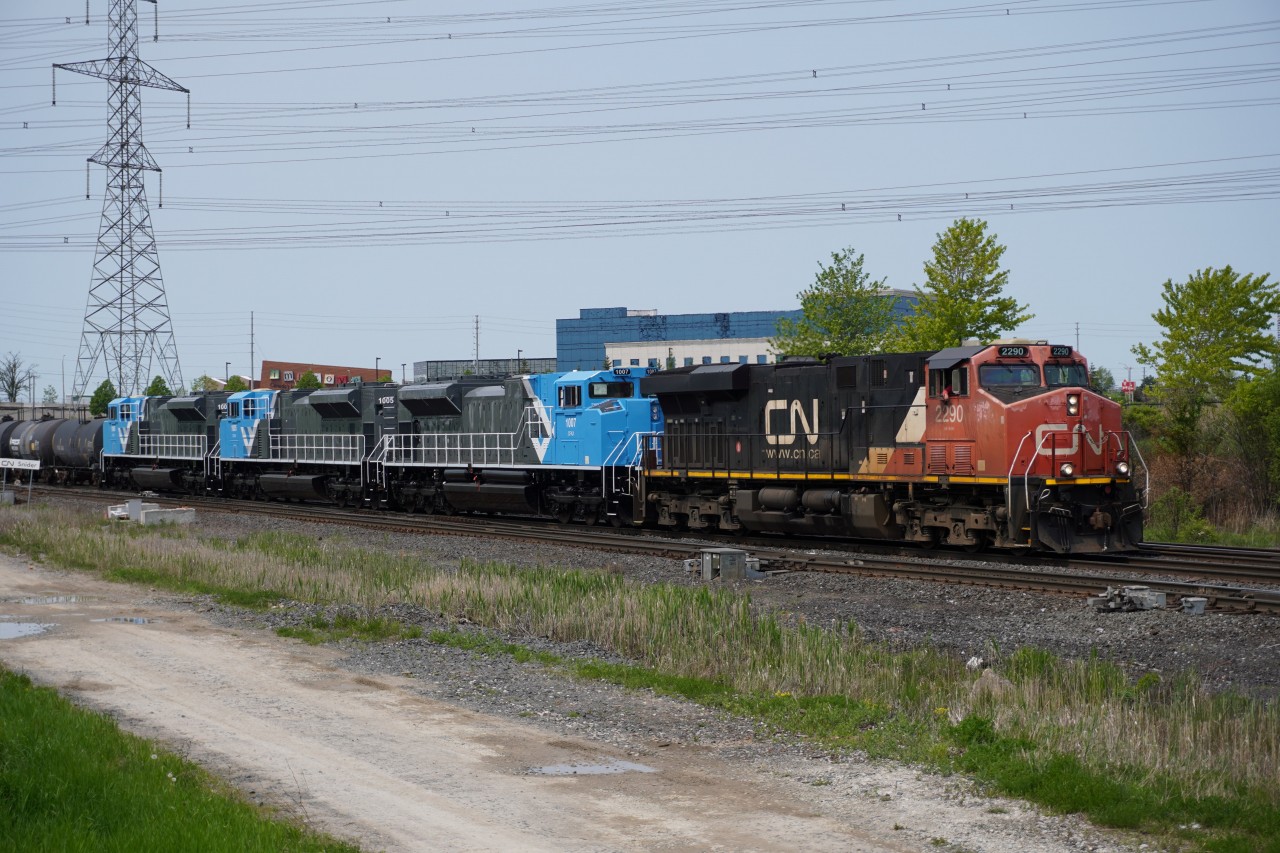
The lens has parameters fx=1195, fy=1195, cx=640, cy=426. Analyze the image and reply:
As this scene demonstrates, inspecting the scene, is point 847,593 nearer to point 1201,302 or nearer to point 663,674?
point 663,674

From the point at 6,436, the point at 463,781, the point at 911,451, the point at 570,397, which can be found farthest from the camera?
the point at 6,436

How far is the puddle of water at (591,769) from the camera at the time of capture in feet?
27.5

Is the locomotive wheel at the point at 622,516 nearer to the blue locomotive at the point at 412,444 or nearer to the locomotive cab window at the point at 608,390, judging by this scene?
the blue locomotive at the point at 412,444

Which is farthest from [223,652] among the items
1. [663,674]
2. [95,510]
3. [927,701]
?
[95,510]

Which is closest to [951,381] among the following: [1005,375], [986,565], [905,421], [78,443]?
[1005,375]

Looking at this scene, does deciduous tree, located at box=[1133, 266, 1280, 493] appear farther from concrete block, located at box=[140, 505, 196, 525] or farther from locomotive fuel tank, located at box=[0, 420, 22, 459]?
locomotive fuel tank, located at box=[0, 420, 22, 459]

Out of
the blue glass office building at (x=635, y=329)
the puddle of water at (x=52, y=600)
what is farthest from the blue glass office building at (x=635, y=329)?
the puddle of water at (x=52, y=600)

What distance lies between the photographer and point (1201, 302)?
35406 mm

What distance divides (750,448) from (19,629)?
1407cm

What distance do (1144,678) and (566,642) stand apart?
630cm

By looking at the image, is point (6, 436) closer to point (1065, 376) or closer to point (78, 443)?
point (78, 443)

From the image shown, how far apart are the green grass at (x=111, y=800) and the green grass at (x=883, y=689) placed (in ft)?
14.4

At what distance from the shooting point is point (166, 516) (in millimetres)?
29734

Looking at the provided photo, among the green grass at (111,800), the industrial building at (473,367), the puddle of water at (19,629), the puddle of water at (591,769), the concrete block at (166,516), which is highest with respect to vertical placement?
the industrial building at (473,367)
